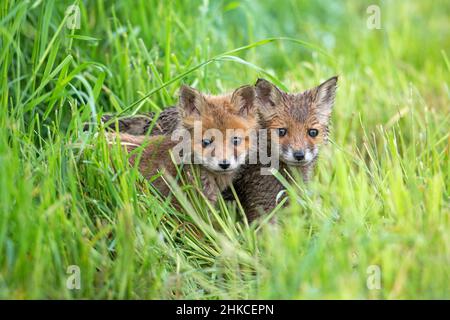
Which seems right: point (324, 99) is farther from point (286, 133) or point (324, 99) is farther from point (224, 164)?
point (224, 164)

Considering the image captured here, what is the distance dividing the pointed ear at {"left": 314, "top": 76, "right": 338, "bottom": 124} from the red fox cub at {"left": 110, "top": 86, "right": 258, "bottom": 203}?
1.68 ft

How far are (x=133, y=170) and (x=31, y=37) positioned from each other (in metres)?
2.15

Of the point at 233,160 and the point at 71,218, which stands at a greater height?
the point at 233,160

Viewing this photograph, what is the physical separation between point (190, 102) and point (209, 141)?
33cm

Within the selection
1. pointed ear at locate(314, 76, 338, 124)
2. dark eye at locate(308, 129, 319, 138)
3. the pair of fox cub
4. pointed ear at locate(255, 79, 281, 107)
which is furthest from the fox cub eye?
pointed ear at locate(314, 76, 338, 124)

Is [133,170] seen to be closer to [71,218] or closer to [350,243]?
[71,218]

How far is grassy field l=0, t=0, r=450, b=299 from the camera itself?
12.9ft

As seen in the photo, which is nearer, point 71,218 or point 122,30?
point 71,218

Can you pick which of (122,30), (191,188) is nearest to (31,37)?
(122,30)

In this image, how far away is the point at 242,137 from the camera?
509cm

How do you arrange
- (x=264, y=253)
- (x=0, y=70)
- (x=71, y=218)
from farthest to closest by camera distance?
1. (x=0, y=70)
2. (x=264, y=253)
3. (x=71, y=218)

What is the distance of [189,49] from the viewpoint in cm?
662

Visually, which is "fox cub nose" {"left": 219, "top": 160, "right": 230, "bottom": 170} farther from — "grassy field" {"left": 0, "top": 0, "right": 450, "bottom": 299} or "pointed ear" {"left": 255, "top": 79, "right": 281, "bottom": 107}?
"pointed ear" {"left": 255, "top": 79, "right": 281, "bottom": 107}
